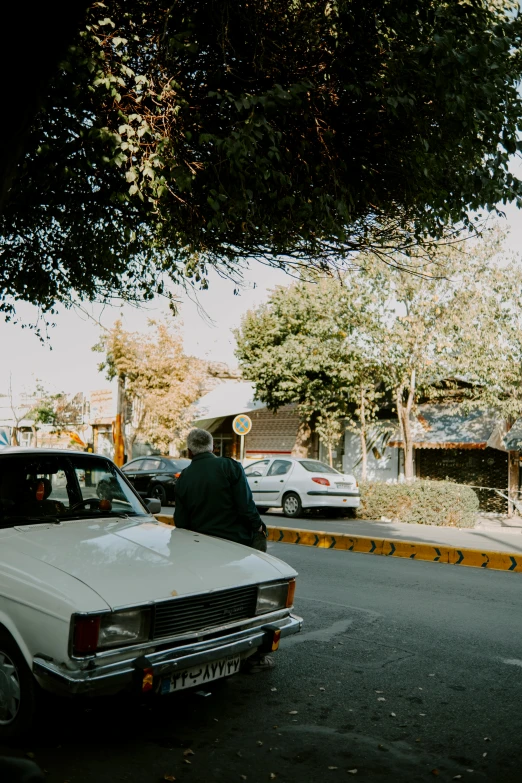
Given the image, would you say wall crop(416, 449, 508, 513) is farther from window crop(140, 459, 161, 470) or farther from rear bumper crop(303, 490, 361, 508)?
window crop(140, 459, 161, 470)

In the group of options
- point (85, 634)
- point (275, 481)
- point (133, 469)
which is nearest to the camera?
point (85, 634)

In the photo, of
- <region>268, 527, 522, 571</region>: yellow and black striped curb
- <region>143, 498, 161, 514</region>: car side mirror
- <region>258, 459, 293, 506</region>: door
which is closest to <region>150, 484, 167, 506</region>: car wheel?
<region>258, 459, 293, 506</region>: door

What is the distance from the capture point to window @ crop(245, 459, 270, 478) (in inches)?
784

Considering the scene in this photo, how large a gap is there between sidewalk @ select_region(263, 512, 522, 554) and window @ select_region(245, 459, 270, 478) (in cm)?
116

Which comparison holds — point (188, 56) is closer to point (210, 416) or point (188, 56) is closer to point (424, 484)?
point (424, 484)

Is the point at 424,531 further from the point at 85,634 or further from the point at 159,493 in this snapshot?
the point at 85,634

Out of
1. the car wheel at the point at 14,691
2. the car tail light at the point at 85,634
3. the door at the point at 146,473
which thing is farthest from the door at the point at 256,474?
the car tail light at the point at 85,634

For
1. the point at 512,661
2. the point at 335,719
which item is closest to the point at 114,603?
the point at 335,719

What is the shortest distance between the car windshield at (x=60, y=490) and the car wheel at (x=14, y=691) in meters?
1.00

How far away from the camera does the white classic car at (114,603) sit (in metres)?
3.62

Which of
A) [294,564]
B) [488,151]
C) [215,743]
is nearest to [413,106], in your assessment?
[488,151]

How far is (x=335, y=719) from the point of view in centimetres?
450

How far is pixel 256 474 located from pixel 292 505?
158 cm

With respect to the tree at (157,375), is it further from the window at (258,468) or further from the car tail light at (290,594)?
the car tail light at (290,594)
